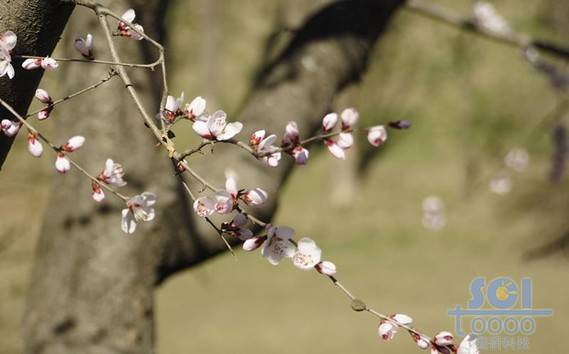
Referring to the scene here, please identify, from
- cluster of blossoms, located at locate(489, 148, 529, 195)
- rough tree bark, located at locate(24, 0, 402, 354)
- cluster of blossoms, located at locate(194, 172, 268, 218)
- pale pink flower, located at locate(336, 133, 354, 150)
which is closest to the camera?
cluster of blossoms, located at locate(194, 172, 268, 218)

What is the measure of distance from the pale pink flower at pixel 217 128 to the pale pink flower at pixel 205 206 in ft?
0.33

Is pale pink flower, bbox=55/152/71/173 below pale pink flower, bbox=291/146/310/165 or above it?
below

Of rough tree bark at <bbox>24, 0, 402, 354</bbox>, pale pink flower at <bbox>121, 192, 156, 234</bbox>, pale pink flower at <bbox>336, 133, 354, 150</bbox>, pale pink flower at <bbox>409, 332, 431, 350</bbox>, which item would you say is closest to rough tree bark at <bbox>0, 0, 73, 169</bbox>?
pale pink flower at <bbox>121, 192, 156, 234</bbox>

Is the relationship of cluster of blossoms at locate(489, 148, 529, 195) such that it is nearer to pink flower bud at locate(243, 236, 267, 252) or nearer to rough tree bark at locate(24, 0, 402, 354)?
rough tree bark at locate(24, 0, 402, 354)

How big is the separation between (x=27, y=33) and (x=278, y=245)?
60 cm

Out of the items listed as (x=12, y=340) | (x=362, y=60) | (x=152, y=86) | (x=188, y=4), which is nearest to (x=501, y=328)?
(x=362, y=60)

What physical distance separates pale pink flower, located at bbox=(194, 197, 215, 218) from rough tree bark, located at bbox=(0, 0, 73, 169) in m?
0.45

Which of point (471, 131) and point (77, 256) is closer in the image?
point (77, 256)

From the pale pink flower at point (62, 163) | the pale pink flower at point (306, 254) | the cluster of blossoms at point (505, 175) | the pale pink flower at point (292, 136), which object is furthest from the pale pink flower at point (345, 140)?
the cluster of blossoms at point (505, 175)

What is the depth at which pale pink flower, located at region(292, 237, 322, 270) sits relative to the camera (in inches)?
43.1

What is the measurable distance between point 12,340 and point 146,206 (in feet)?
15.6

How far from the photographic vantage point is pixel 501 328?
3633 mm

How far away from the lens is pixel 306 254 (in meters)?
1.10

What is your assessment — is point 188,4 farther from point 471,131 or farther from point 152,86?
point 152,86
